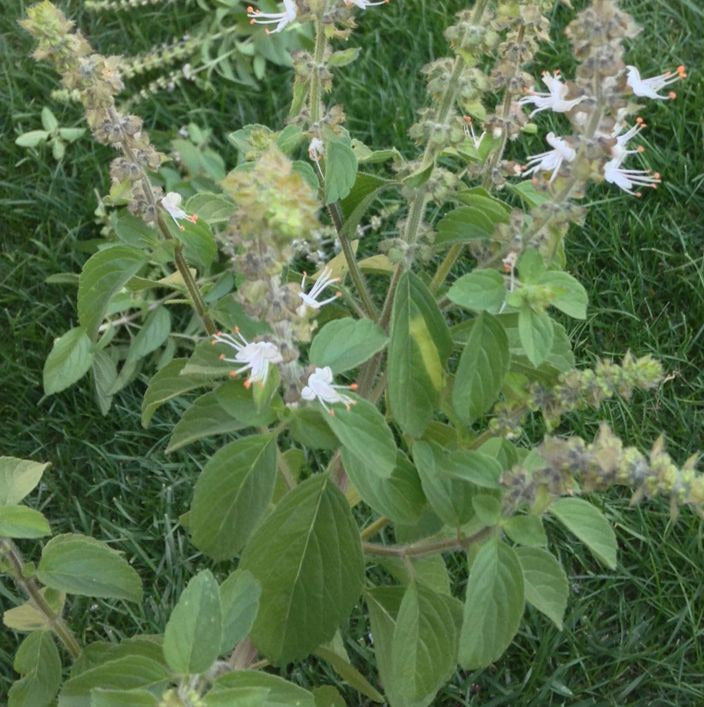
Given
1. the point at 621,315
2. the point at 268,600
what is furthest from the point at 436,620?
the point at 621,315

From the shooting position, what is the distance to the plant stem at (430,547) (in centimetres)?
106

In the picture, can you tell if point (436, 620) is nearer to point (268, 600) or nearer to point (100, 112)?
point (268, 600)

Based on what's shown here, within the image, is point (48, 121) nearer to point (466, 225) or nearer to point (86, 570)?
point (86, 570)

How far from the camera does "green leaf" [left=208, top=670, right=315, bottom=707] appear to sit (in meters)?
0.95

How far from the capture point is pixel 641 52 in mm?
2240

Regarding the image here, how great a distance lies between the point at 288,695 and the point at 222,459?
0.81 ft

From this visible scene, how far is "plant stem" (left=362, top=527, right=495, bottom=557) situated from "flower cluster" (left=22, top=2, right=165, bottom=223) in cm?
51

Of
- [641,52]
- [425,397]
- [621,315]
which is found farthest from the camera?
[641,52]

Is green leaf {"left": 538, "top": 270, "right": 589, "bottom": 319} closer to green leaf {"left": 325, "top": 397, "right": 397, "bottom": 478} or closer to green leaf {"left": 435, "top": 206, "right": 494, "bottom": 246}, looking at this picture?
green leaf {"left": 435, "top": 206, "right": 494, "bottom": 246}

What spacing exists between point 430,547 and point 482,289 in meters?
0.35

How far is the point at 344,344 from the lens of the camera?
1.01m

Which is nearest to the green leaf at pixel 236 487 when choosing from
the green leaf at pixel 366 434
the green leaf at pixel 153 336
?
the green leaf at pixel 366 434

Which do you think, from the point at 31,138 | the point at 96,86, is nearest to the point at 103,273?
the point at 96,86

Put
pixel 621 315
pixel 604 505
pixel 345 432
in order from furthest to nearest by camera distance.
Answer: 1. pixel 621 315
2. pixel 604 505
3. pixel 345 432
